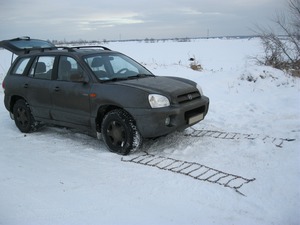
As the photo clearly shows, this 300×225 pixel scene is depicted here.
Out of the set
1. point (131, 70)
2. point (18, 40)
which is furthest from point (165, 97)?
point (18, 40)

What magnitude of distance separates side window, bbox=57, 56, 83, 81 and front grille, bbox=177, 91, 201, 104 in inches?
72.2

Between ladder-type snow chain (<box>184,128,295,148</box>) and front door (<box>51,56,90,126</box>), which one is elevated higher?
front door (<box>51,56,90,126</box>)

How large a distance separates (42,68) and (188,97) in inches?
119

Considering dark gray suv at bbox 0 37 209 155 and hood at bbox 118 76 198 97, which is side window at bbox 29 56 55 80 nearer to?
dark gray suv at bbox 0 37 209 155

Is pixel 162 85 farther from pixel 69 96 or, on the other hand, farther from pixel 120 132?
pixel 69 96

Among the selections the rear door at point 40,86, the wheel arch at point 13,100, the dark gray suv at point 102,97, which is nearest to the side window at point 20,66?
the dark gray suv at point 102,97

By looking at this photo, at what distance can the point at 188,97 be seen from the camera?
5.07m

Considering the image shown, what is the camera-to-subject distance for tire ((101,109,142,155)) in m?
4.82

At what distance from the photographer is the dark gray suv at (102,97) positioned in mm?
4715

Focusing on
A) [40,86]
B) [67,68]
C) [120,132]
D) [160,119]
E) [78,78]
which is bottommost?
[120,132]

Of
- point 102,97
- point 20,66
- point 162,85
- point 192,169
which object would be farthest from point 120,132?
point 20,66

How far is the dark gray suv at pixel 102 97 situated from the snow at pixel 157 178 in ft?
1.41

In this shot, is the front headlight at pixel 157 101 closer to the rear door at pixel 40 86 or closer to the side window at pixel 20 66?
the rear door at pixel 40 86

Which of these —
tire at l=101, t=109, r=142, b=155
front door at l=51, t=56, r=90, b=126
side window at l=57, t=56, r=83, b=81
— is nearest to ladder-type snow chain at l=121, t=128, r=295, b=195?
tire at l=101, t=109, r=142, b=155
